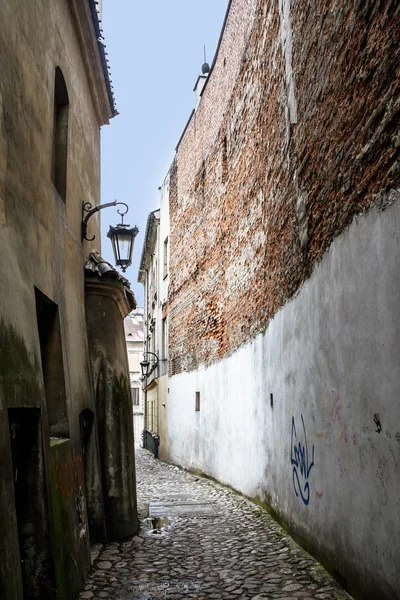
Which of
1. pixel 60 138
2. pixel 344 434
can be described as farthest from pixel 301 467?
pixel 60 138

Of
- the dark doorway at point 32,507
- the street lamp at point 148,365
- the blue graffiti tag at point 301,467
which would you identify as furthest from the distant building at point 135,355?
the dark doorway at point 32,507

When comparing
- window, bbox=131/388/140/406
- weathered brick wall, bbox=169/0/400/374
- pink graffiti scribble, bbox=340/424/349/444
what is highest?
weathered brick wall, bbox=169/0/400/374

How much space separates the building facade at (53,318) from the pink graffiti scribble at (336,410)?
218cm

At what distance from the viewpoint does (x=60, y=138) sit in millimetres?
6031

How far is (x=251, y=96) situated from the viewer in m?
9.47

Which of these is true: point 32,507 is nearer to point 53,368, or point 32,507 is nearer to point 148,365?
point 53,368

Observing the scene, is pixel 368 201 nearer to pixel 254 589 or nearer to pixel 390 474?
pixel 390 474

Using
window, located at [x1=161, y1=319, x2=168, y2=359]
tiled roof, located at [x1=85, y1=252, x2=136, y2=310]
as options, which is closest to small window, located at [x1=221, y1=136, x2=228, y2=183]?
tiled roof, located at [x1=85, y1=252, x2=136, y2=310]

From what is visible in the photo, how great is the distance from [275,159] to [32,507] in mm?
5353

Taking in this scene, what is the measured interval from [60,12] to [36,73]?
1.41 metres

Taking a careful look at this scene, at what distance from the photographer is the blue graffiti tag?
228 inches

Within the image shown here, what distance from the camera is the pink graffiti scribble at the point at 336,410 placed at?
4.64m

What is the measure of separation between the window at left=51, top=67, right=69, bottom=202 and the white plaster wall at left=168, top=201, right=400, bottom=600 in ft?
8.74

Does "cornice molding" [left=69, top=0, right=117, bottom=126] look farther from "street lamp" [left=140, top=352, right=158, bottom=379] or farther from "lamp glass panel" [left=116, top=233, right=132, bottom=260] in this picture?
"street lamp" [left=140, top=352, right=158, bottom=379]
